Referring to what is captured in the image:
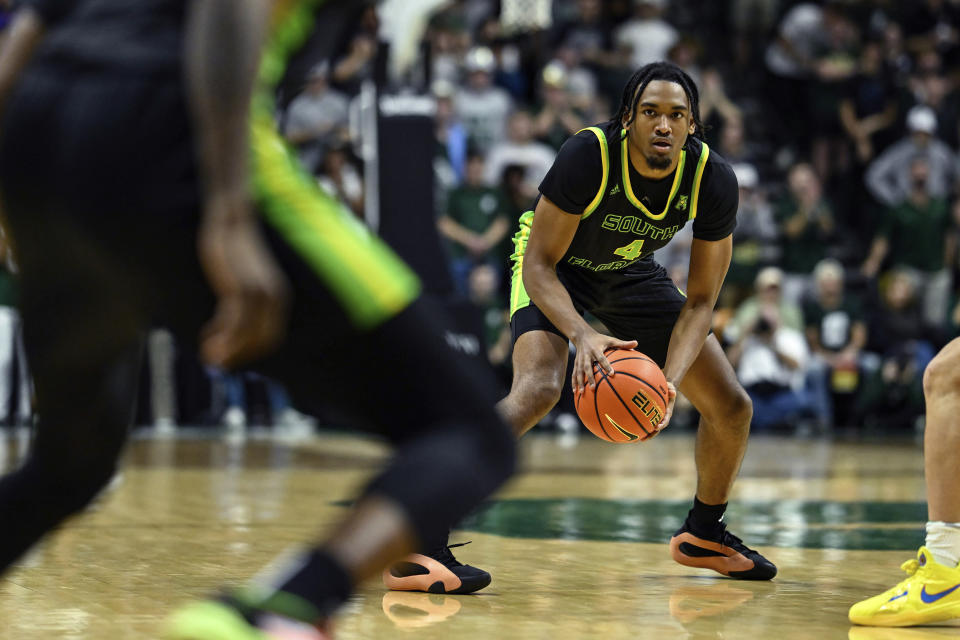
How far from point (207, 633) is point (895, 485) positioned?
307 inches

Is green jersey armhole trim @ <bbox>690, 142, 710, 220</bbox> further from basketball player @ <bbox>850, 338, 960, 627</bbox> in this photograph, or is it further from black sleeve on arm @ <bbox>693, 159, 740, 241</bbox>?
basketball player @ <bbox>850, 338, 960, 627</bbox>

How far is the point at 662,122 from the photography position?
5.22 metres

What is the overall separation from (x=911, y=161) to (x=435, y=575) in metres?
12.6

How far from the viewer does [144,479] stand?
28.9ft

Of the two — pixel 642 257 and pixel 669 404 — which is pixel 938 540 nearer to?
pixel 669 404

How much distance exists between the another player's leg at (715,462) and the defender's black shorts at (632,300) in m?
0.20

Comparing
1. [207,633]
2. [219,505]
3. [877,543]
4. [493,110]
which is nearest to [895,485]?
[877,543]

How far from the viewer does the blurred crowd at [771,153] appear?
13977 millimetres

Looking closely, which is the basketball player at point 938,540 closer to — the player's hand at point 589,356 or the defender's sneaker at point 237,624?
the player's hand at point 589,356

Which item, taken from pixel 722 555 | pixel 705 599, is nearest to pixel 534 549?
pixel 722 555

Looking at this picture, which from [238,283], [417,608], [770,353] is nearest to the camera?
[238,283]

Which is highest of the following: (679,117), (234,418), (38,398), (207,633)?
(679,117)

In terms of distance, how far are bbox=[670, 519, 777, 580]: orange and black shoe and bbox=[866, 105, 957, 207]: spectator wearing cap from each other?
1110 cm

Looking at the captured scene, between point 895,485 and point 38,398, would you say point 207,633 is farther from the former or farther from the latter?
point 895,485
